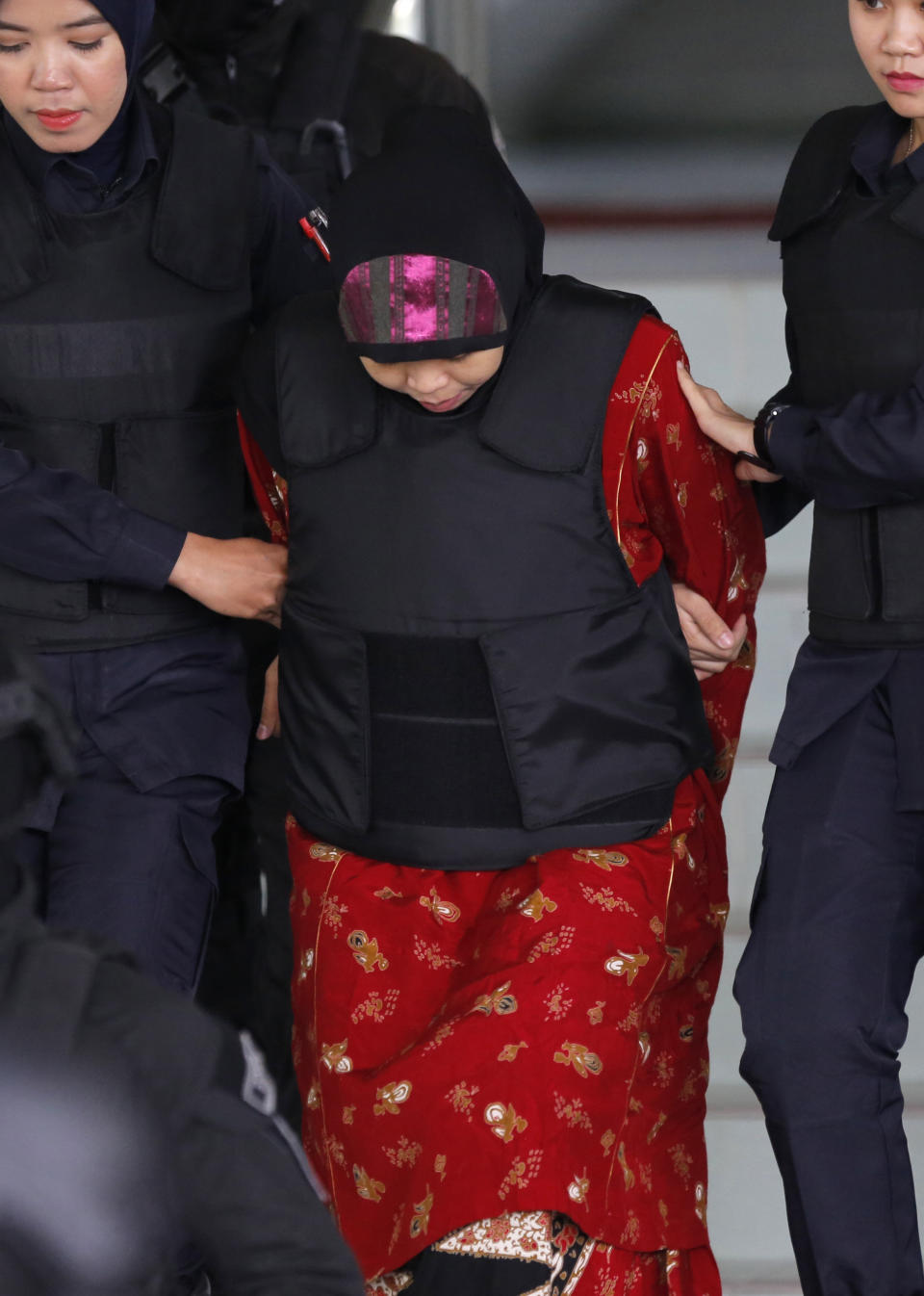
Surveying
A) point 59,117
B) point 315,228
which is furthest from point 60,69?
point 315,228

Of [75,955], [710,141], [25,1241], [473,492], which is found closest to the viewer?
[25,1241]

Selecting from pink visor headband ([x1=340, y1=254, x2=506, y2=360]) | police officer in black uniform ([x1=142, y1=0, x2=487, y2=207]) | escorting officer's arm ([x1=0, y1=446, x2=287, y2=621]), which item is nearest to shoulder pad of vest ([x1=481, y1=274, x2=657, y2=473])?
pink visor headband ([x1=340, y1=254, x2=506, y2=360])

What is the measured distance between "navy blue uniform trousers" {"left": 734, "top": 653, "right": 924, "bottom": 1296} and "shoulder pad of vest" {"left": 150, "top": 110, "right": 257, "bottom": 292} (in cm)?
83

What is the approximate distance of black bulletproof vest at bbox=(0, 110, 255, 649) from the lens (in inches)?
91.0

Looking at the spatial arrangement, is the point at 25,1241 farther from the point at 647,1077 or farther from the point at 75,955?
the point at 647,1077

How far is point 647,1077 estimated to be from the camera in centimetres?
212

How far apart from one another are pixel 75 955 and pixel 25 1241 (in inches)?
7.3

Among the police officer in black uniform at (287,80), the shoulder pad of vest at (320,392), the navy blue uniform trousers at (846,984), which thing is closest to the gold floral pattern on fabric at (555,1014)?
the navy blue uniform trousers at (846,984)

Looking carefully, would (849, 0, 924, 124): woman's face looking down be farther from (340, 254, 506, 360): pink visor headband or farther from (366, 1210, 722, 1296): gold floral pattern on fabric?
(366, 1210, 722, 1296): gold floral pattern on fabric

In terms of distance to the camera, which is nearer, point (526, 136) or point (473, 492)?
point (473, 492)

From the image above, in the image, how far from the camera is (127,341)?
233 cm

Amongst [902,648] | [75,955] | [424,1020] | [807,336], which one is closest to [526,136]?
[807,336]

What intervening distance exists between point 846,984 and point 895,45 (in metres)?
0.91

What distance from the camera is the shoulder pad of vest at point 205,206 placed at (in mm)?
2322
